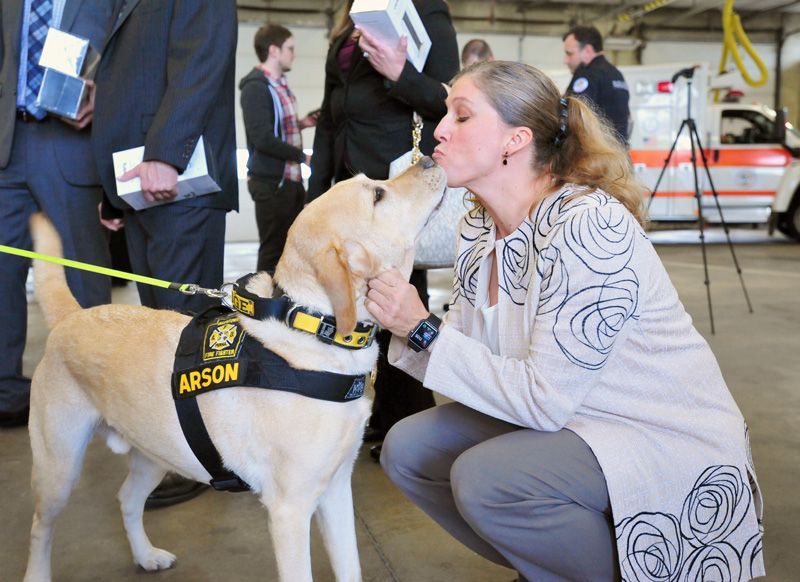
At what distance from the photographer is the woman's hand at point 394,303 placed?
162cm

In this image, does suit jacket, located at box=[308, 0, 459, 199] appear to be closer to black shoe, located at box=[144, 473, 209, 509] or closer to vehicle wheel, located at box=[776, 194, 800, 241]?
black shoe, located at box=[144, 473, 209, 509]

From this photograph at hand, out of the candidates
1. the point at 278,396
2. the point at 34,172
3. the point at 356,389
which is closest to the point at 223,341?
the point at 278,396

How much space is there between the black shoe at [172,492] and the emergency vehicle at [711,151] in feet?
31.9

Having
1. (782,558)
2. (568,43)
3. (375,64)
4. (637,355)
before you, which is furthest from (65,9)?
(568,43)

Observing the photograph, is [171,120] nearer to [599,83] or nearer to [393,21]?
[393,21]

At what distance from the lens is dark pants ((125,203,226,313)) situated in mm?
2504

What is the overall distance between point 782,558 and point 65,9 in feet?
10.4

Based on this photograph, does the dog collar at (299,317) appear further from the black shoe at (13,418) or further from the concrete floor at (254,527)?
the black shoe at (13,418)

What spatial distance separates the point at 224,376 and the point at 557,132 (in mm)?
979

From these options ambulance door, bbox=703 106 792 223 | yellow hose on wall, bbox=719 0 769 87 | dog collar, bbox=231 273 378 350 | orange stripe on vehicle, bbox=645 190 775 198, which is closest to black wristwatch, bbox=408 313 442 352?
dog collar, bbox=231 273 378 350

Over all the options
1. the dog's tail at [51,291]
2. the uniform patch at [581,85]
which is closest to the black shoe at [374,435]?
the dog's tail at [51,291]

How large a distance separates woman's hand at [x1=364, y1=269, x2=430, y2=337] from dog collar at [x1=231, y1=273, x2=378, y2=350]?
0.07 meters

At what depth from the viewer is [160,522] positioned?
2.48m

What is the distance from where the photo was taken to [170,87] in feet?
8.07
